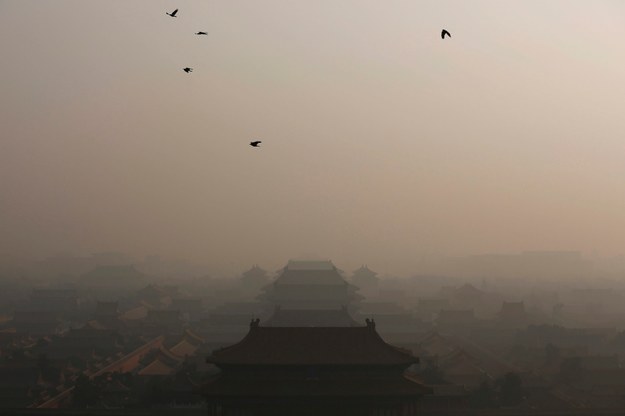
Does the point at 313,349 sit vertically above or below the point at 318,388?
above

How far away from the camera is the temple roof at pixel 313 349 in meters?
30.9

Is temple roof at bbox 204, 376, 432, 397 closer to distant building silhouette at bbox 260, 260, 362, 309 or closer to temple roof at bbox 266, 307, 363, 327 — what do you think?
temple roof at bbox 266, 307, 363, 327

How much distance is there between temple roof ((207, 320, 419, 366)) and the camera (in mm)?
30922

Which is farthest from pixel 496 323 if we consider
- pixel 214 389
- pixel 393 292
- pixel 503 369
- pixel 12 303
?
pixel 12 303

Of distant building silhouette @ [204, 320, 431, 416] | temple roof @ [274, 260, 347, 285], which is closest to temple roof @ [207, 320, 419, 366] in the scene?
distant building silhouette @ [204, 320, 431, 416]

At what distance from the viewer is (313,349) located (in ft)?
104

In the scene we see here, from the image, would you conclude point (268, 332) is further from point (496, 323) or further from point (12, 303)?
point (12, 303)

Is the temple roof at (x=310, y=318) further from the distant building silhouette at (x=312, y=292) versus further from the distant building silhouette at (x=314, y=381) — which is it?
the distant building silhouette at (x=314, y=381)

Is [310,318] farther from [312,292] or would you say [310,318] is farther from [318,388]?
[318,388]

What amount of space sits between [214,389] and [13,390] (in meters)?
22.4

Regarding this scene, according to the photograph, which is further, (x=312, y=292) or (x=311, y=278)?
(x=311, y=278)

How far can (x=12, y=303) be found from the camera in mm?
128500

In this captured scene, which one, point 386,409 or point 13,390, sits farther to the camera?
point 13,390

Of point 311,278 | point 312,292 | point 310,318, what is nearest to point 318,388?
point 310,318
